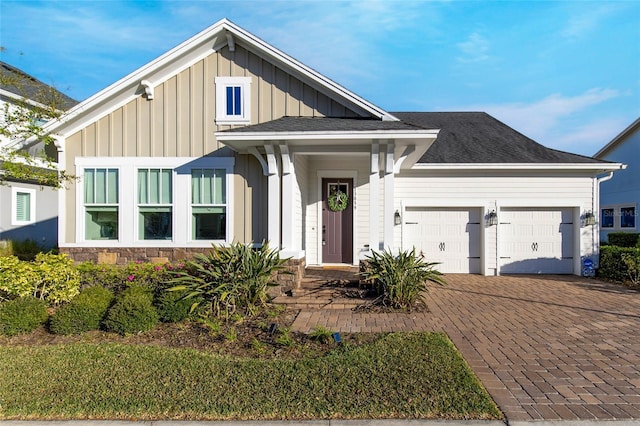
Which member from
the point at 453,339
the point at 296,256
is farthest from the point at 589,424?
the point at 296,256

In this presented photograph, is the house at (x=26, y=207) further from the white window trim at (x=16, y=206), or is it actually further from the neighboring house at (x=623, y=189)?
the neighboring house at (x=623, y=189)

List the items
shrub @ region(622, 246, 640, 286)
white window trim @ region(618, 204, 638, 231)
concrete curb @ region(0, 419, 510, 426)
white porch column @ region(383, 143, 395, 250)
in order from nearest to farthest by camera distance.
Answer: concrete curb @ region(0, 419, 510, 426)
white porch column @ region(383, 143, 395, 250)
shrub @ region(622, 246, 640, 286)
white window trim @ region(618, 204, 638, 231)

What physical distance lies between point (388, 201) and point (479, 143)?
573 centimetres

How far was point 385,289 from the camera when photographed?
7.34 meters

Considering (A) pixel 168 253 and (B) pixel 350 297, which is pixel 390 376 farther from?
(A) pixel 168 253

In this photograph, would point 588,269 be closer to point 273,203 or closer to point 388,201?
point 388,201

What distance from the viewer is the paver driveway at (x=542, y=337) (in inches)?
146

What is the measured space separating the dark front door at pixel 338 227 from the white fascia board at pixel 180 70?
276cm

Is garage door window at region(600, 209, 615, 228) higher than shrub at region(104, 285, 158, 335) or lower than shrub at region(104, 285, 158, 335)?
higher

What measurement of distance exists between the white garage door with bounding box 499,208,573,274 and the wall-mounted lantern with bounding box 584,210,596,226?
38cm

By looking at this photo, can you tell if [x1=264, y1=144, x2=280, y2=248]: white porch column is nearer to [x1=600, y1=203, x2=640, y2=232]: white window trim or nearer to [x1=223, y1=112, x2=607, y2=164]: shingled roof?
[x1=223, y1=112, x2=607, y2=164]: shingled roof

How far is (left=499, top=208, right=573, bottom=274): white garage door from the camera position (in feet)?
38.3

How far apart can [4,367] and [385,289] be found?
556 centimetres

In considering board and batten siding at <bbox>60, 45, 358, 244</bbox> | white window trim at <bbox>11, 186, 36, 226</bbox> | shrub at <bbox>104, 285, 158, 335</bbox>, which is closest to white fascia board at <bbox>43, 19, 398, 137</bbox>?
board and batten siding at <bbox>60, 45, 358, 244</bbox>
